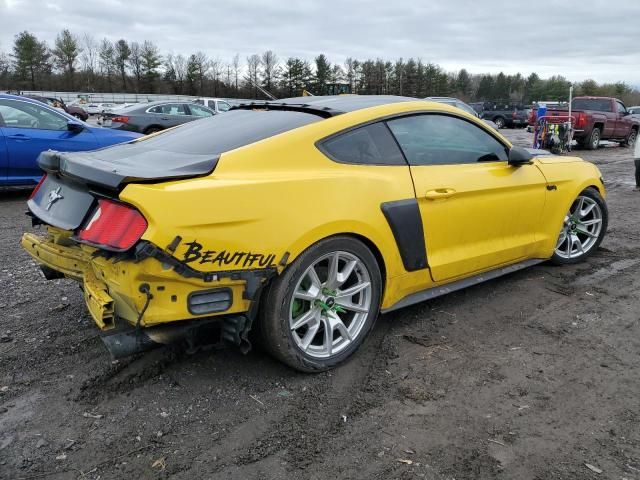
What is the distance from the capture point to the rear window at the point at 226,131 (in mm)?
2982

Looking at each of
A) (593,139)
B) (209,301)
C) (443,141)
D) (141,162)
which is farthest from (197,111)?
(209,301)

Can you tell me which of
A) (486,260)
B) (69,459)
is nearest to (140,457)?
(69,459)

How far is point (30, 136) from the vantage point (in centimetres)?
743

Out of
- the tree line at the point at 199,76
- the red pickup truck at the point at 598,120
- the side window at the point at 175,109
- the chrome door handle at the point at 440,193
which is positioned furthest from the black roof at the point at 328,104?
the tree line at the point at 199,76

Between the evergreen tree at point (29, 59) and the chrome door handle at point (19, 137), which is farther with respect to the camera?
the evergreen tree at point (29, 59)

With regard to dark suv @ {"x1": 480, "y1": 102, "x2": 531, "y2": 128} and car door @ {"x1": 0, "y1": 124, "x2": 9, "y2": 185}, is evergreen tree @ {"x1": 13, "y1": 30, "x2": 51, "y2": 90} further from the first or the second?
car door @ {"x1": 0, "y1": 124, "x2": 9, "y2": 185}

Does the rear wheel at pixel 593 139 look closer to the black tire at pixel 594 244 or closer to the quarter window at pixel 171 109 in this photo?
the quarter window at pixel 171 109

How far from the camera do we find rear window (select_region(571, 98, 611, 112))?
728 inches

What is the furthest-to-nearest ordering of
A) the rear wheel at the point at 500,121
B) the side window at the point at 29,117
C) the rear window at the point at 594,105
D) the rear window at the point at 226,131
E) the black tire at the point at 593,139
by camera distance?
the rear wheel at the point at 500,121 → the rear window at the point at 594,105 → the black tire at the point at 593,139 → the side window at the point at 29,117 → the rear window at the point at 226,131

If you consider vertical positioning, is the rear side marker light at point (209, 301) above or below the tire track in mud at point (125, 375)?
above

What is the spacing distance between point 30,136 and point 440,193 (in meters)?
6.36

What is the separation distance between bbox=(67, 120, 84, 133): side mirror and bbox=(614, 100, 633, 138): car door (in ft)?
58.4

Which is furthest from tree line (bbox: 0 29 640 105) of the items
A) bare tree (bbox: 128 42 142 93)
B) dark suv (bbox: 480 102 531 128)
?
dark suv (bbox: 480 102 531 128)

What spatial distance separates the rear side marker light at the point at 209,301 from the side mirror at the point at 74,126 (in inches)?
250
